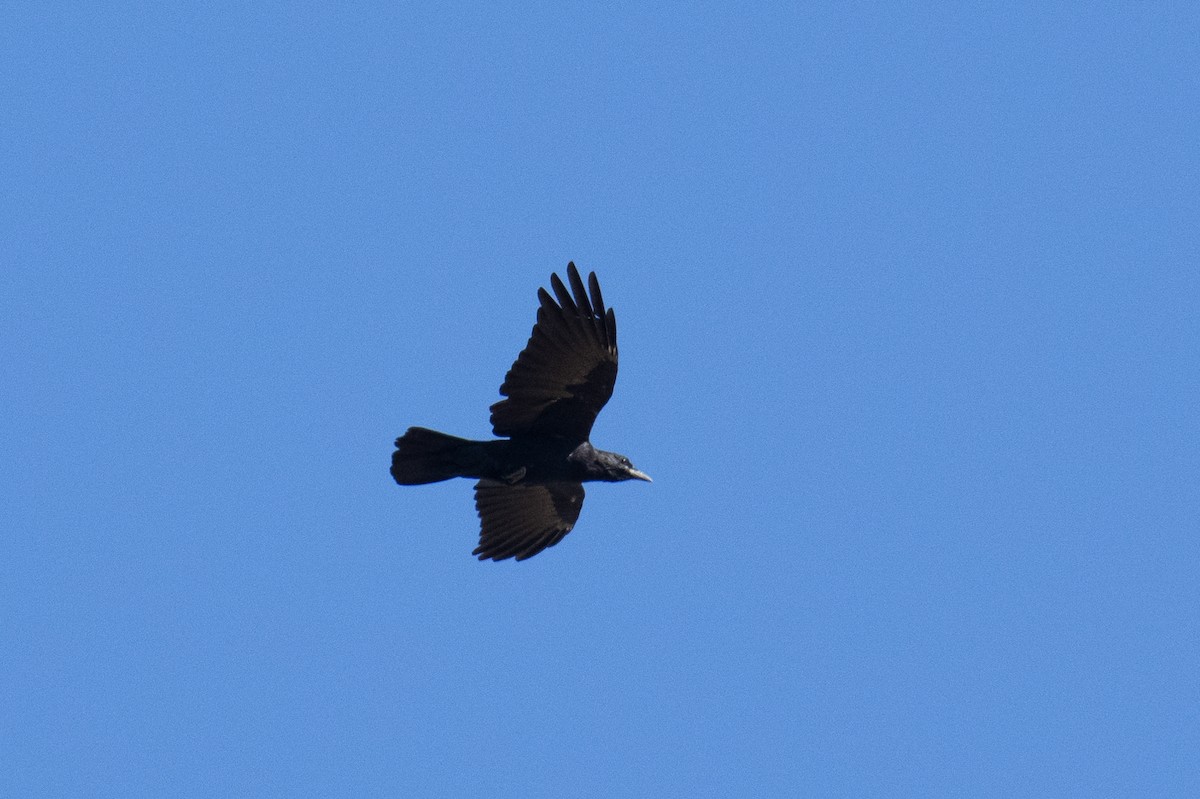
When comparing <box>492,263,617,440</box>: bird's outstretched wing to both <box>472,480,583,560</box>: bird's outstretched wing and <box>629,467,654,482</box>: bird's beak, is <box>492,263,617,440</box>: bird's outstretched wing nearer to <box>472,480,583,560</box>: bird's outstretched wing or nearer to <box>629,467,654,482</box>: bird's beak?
<box>629,467,654,482</box>: bird's beak

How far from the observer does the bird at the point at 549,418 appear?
47.5 feet

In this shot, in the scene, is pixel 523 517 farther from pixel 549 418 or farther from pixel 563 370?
pixel 563 370

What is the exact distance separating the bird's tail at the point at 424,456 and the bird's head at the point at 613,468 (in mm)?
1293

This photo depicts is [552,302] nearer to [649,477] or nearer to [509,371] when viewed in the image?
[509,371]

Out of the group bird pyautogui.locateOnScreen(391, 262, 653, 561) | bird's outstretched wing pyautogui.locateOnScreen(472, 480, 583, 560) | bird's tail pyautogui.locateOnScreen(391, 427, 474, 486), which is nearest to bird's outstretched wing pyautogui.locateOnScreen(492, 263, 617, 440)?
bird pyautogui.locateOnScreen(391, 262, 653, 561)

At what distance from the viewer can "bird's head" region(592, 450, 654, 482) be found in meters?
15.6

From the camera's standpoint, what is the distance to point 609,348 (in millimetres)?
14719

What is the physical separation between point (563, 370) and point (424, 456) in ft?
5.12

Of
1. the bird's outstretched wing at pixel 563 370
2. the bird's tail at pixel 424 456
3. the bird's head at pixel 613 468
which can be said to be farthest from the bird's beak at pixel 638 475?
the bird's tail at pixel 424 456

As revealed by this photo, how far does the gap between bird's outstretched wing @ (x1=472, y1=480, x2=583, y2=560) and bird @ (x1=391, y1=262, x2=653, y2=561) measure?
0.33 meters

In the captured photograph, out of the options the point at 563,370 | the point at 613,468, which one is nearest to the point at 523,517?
the point at 613,468

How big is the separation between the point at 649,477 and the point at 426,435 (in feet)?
7.69

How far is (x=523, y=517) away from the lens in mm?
16562

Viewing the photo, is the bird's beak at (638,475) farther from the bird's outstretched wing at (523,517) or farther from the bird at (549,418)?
the bird's outstretched wing at (523,517)
